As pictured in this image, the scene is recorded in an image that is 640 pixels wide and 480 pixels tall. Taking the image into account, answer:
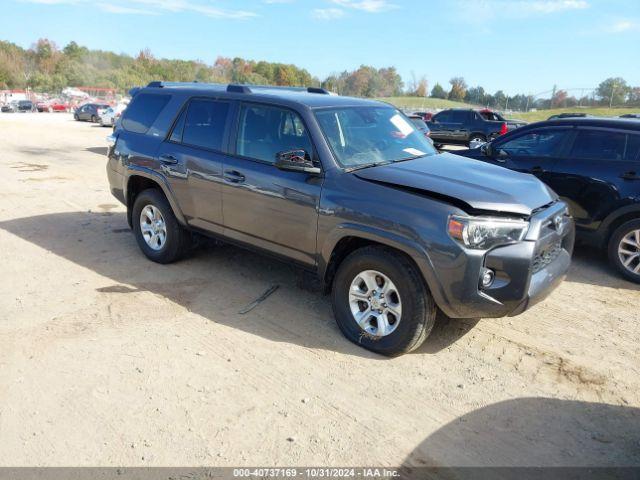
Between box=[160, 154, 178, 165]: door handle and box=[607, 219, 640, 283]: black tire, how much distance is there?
484cm

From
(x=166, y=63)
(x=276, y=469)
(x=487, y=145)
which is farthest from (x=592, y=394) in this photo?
(x=166, y=63)

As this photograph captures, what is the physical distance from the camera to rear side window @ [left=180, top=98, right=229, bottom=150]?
191 inches

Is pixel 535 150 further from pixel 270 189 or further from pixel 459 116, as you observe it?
pixel 459 116

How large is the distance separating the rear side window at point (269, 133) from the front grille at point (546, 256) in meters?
1.94

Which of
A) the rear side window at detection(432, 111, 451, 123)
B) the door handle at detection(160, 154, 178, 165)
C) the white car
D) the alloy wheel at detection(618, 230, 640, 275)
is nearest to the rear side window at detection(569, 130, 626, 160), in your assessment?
the alloy wheel at detection(618, 230, 640, 275)

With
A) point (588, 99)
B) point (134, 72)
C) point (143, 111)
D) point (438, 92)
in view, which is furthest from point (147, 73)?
point (143, 111)

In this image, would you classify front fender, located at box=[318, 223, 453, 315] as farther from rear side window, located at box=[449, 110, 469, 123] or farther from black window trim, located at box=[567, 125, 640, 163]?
rear side window, located at box=[449, 110, 469, 123]

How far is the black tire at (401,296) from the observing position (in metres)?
3.59

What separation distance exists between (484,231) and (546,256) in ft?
2.65

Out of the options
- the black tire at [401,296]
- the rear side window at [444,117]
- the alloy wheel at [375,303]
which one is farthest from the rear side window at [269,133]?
the rear side window at [444,117]

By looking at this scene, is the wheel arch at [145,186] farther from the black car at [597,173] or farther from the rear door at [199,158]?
the black car at [597,173]

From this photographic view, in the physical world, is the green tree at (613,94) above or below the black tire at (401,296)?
above

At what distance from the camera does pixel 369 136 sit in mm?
4457

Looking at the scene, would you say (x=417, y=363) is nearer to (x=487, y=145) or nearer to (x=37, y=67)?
(x=487, y=145)
